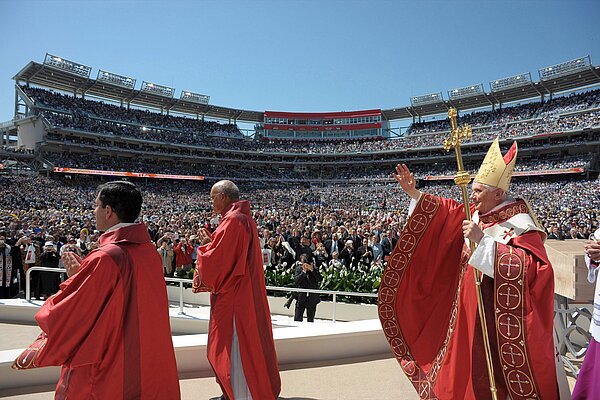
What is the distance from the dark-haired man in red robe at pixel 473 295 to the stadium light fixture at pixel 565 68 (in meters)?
52.8

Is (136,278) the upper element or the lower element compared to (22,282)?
upper

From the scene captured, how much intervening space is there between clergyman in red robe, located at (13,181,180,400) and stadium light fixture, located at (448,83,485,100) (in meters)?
57.0

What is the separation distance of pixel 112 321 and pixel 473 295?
2222 mm

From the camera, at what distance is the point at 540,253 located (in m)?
2.36

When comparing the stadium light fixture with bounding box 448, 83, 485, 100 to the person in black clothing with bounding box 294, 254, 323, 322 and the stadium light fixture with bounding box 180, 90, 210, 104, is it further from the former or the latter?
the person in black clothing with bounding box 294, 254, 323, 322

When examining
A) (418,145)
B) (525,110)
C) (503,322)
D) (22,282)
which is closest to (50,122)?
(22,282)

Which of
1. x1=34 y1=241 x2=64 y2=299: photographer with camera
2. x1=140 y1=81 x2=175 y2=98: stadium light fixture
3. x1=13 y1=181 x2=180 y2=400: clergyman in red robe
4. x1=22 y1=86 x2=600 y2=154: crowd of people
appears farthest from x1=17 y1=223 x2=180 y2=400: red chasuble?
x1=140 y1=81 x2=175 y2=98: stadium light fixture

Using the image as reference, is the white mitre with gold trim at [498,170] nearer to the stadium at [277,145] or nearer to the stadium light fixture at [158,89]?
the stadium at [277,145]

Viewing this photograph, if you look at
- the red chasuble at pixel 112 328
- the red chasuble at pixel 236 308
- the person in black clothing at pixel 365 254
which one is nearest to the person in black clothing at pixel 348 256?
the person in black clothing at pixel 365 254

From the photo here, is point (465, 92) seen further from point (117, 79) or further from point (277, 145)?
point (117, 79)

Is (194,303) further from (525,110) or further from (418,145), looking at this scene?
(525,110)

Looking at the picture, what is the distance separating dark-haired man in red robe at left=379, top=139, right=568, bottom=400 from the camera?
7.50ft

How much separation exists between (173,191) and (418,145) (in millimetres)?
33308

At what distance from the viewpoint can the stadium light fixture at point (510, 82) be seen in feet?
159
